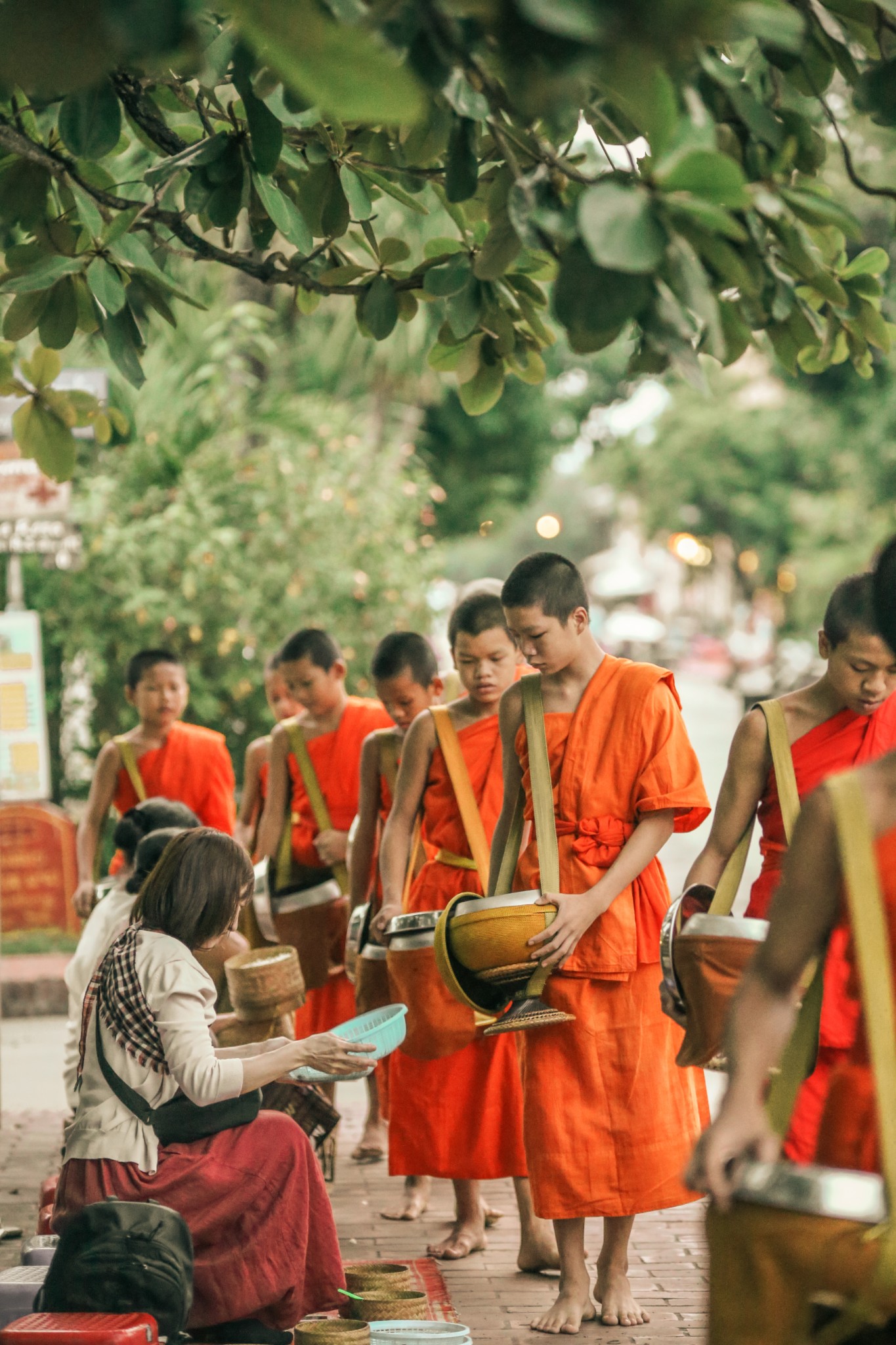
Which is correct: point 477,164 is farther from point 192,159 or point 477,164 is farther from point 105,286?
point 105,286

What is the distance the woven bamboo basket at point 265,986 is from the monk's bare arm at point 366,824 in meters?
0.98

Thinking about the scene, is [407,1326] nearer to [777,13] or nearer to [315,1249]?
[315,1249]

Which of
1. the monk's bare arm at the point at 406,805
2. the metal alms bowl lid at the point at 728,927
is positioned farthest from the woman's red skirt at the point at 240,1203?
the monk's bare arm at the point at 406,805

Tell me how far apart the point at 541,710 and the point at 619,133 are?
2425 mm

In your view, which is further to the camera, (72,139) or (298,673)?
(298,673)

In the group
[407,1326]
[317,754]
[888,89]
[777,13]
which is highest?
[888,89]

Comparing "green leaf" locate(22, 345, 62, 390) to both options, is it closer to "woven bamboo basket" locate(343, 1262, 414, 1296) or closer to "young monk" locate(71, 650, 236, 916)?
"woven bamboo basket" locate(343, 1262, 414, 1296)

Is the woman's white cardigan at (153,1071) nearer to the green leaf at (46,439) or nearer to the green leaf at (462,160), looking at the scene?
the green leaf at (46,439)

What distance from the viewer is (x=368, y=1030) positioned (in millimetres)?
4051

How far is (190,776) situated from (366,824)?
150 cm

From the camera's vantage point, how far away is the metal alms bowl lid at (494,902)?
14.1 ft

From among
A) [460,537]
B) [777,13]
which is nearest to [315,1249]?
[777,13]

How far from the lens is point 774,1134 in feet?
7.10

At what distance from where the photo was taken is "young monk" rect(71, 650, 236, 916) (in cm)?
738
